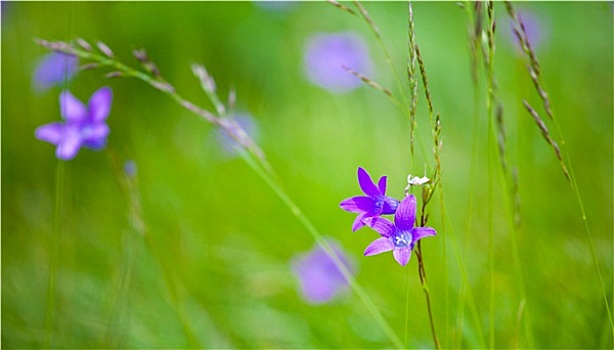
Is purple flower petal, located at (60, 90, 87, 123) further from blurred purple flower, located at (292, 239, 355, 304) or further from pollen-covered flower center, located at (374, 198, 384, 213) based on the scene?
pollen-covered flower center, located at (374, 198, 384, 213)

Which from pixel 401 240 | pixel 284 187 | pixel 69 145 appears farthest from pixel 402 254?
pixel 284 187

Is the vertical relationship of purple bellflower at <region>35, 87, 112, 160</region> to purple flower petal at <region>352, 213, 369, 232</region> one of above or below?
below

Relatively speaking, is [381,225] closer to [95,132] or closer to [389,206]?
[389,206]

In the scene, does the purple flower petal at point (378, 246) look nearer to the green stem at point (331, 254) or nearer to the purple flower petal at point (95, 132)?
the green stem at point (331, 254)

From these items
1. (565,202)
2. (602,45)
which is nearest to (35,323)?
(565,202)

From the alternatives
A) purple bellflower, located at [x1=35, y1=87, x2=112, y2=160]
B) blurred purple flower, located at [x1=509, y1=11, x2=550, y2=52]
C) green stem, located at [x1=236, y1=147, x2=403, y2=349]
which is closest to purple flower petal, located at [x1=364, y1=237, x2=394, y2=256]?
green stem, located at [x1=236, y1=147, x2=403, y2=349]

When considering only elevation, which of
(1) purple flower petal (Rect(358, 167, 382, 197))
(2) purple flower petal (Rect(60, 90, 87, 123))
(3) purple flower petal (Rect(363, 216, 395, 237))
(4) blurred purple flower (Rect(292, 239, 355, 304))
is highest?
(1) purple flower petal (Rect(358, 167, 382, 197))

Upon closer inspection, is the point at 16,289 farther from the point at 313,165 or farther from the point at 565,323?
the point at 565,323
